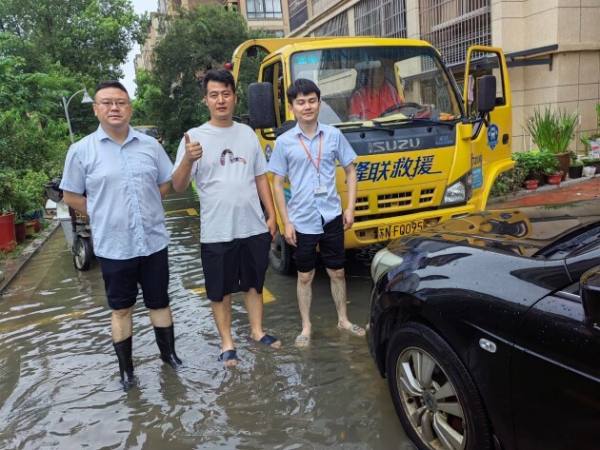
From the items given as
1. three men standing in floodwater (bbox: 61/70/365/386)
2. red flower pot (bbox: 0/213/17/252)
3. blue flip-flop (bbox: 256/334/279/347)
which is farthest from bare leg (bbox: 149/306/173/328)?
red flower pot (bbox: 0/213/17/252)

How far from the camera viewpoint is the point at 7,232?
776 cm

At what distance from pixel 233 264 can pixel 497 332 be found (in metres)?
2.10

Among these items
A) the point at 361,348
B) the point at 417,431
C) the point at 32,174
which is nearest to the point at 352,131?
the point at 361,348

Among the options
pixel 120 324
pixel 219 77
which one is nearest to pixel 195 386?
pixel 120 324

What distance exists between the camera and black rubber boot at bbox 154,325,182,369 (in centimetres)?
362

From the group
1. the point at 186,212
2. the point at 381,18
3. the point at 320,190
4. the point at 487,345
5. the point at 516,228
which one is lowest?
the point at 186,212

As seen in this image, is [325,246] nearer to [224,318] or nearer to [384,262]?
[224,318]

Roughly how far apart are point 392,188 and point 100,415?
9.49 feet

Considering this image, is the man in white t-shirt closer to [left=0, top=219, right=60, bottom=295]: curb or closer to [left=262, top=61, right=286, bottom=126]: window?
[left=262, top=61, right=286, bottom=126]: window

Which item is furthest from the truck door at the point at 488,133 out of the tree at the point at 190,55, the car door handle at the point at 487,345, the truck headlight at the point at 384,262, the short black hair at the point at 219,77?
the tree at the point at 190,55

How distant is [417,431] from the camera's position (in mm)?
2451

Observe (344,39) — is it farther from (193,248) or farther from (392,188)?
(193,248)

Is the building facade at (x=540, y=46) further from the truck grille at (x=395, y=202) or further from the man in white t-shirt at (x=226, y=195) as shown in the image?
the man in white t-shirt at (x=226, y=195)

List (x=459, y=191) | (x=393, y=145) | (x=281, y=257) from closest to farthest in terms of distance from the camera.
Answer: (x=393, y=145) < (x=459, y=191) < (x=281, y=257)
